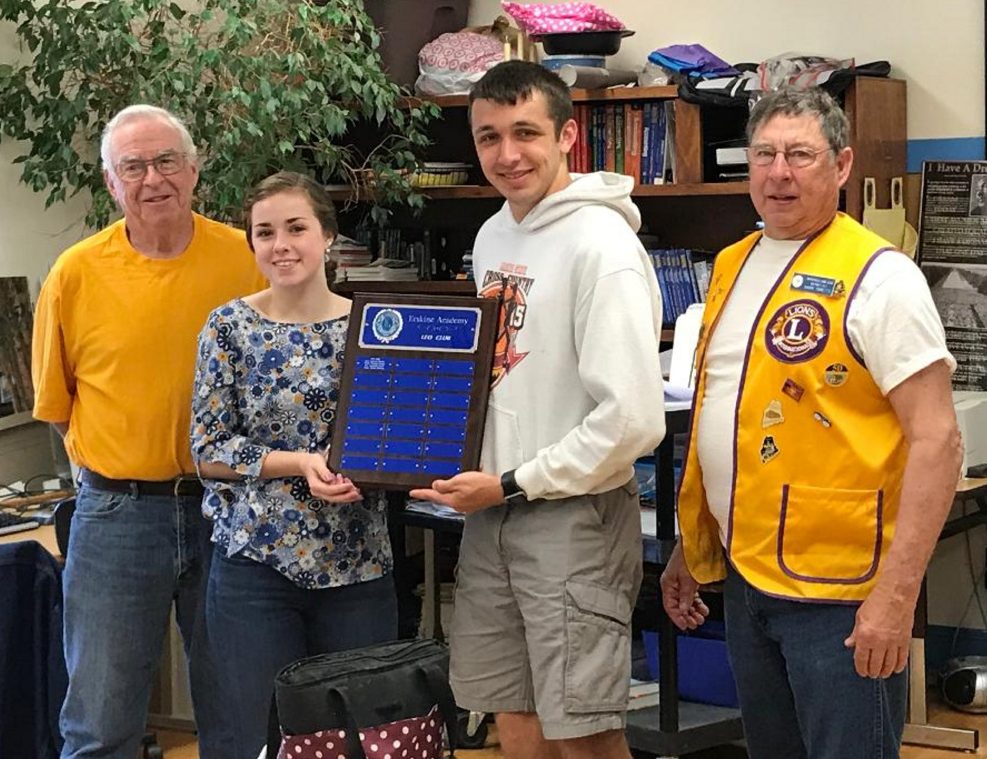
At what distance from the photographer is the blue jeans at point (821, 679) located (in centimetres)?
215

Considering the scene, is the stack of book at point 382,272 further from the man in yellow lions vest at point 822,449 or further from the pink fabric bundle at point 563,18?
the man in yellow lions vest at point 822,449

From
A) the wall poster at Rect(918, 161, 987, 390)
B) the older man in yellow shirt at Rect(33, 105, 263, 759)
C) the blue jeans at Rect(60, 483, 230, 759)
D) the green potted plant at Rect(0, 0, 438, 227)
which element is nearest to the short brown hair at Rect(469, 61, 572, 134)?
the older man in yellow shirt at Rect(33, 105, 263, 759)

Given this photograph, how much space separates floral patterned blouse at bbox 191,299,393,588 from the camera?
8.68ft

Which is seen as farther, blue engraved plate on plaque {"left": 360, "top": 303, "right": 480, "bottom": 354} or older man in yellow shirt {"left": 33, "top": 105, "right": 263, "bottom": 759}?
older man in yellow shirt {"left": 33, "top": 105, "right": 263, "bottom": 759}

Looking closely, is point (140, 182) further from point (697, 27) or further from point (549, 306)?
point (697, 27)

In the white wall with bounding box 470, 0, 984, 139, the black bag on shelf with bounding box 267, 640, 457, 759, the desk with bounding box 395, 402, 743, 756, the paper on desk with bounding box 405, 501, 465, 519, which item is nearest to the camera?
the black bag on shelf with bounding box 267, 640, 457, 759

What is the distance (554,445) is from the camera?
236 cm

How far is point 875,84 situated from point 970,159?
0.40m

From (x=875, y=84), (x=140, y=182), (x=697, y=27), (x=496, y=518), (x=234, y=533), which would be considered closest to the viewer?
(x=496, y=518)

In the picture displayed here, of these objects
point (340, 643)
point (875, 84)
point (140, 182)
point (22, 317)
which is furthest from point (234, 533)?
point (875, 84)

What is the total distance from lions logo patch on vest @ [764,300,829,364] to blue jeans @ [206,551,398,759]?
3.06 feet

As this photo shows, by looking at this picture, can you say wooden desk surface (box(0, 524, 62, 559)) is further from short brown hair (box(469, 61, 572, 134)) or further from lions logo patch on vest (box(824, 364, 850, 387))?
lions logo patch on vest (box(824, 364, 850, 387))

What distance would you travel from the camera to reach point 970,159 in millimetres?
4551

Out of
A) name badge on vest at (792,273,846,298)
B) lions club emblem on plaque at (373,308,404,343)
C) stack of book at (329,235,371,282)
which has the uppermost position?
stack of book at (329,235,371,282)
